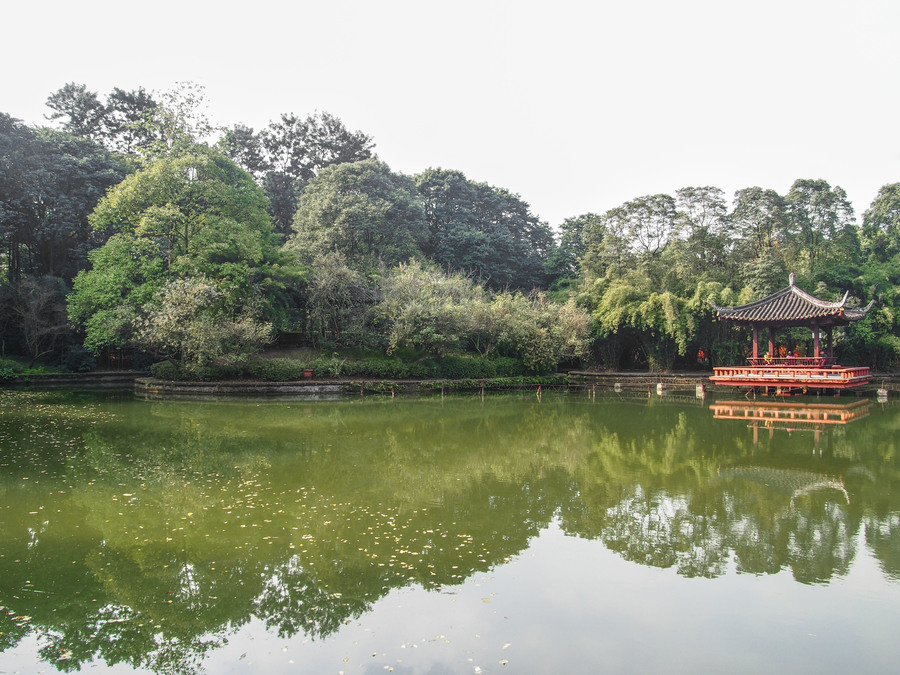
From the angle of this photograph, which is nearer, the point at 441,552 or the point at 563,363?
the point at 441,552

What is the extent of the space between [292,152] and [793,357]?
113ft

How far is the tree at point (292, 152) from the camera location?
39.9 metres

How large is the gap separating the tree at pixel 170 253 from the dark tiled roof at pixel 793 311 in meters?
19.7

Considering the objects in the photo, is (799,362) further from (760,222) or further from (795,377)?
(760,222)

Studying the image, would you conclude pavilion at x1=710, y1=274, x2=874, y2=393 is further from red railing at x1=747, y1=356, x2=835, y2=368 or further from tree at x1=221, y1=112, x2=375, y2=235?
tree at x1=221, y1=112, x2=375, y2=235

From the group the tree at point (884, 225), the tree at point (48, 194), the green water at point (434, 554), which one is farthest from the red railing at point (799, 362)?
the tree at point (48, 194)

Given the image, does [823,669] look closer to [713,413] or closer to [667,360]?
[713,413]

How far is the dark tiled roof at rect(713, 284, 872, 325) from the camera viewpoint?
22.0 m

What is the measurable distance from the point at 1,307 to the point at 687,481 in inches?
1151

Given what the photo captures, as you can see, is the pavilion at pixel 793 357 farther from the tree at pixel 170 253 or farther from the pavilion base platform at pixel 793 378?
the tree at pixel 170 253

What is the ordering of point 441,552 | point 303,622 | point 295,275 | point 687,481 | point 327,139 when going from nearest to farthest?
point 303,622 < point 441,552 < point 687,481 < point 295,275 < point 327,139

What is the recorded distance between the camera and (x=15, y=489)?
319 inches

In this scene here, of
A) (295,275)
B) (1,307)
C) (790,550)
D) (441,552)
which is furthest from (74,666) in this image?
(1,307)

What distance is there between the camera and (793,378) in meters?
21.7
